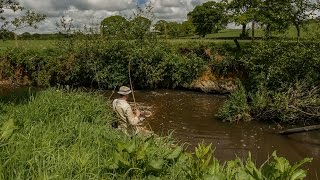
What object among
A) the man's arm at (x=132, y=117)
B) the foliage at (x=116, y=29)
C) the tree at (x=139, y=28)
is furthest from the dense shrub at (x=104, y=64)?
the man's arm at (x=132, y=117)

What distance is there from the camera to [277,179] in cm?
394

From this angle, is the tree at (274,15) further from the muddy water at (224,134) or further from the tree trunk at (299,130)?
the tree trunk at (299,130)

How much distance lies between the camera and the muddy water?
13.0 m

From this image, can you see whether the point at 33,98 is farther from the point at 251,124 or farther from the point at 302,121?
the point at 302,121

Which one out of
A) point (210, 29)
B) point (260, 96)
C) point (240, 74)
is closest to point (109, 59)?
point (240, 74)

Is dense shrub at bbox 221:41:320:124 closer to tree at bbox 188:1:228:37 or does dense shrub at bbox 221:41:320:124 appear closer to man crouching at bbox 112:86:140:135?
man crouching at bbox 112:86:140:135

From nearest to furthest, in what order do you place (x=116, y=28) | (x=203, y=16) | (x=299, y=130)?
1. (x=299, y=130)
2. (x=116, y=28)
3. (x=203, y=16)

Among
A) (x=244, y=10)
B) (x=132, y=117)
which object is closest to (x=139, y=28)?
(x=244, y=10)

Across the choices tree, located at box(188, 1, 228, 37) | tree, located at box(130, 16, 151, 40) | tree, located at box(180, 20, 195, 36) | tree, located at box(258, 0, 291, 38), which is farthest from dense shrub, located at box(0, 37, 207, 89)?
tree, located at box(180, 20, 195, 36)

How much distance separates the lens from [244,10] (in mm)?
27062

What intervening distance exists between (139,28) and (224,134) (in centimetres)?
1239

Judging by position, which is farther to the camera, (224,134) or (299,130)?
(224,134)

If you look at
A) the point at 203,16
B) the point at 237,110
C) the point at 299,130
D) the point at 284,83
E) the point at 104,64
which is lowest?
the point at 299,130

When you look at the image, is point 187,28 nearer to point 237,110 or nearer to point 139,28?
point 139,28
